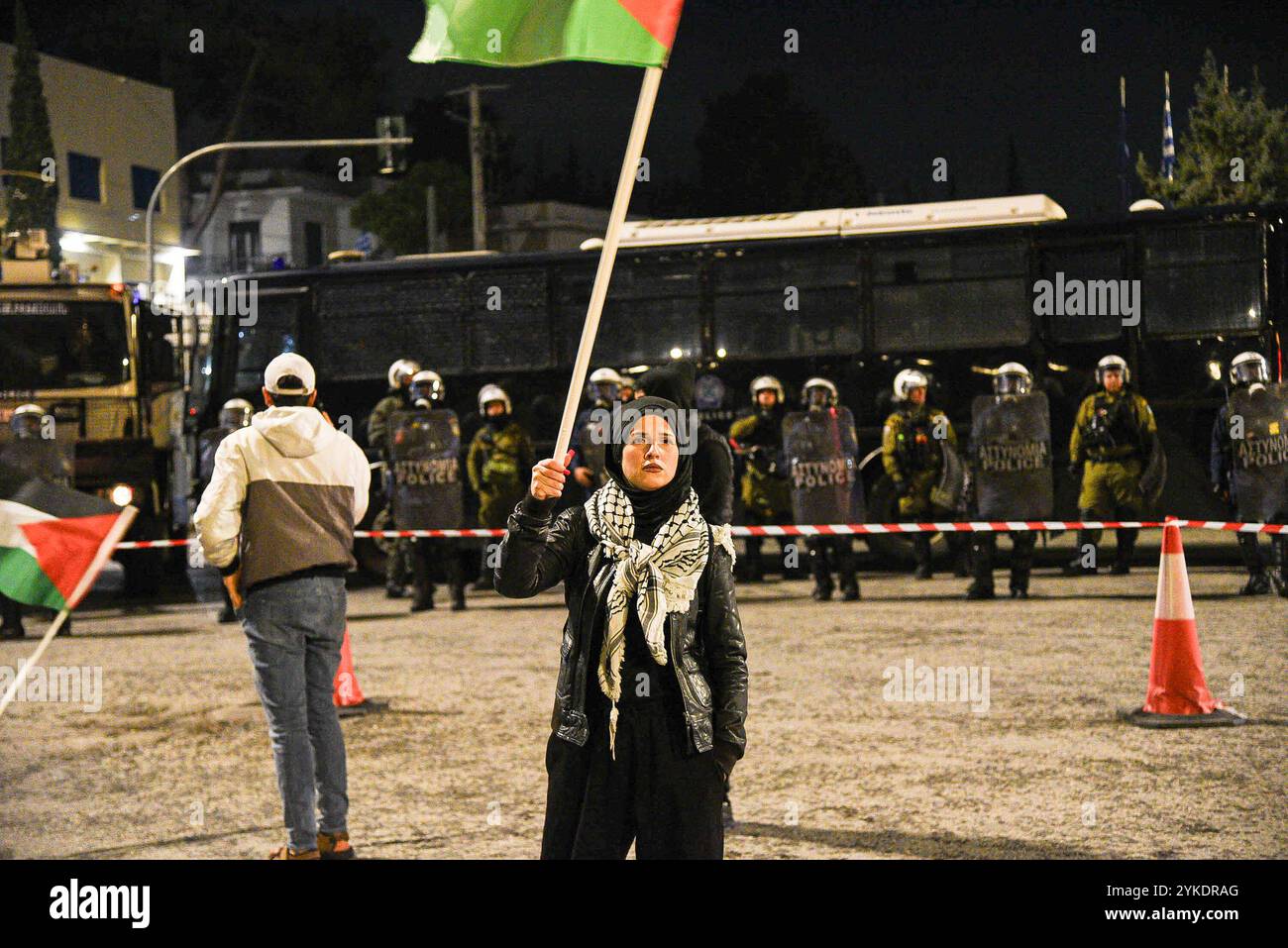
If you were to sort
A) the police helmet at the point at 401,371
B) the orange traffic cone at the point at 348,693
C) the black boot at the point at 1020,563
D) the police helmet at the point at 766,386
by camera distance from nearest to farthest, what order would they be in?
the orange traffic cone at the point at 348,693 → the black boot at the point at 1020,563 → the police helmet at the point at 766,386 → the police helmet at the point at 401,371

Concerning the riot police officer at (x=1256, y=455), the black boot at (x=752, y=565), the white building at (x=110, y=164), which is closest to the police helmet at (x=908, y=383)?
the black boot at (x=752, y=565)

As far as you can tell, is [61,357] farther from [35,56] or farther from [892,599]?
[35,56]

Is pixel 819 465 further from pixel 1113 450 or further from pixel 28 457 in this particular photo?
pixel 28 457

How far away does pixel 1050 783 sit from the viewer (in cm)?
752

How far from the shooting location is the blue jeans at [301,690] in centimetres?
624

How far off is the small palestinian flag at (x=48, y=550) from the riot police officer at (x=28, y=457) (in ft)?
33.6

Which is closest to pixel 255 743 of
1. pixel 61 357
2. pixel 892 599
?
pixel 892 599

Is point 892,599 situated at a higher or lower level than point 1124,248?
lower

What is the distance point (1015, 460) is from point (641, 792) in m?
11.2

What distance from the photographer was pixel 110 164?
158 feet

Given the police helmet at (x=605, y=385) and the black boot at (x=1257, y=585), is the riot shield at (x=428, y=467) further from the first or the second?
the black boot at (x=1257, y=585)

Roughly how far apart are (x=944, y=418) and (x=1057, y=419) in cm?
243

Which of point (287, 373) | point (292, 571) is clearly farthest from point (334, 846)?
point (287, 373)
